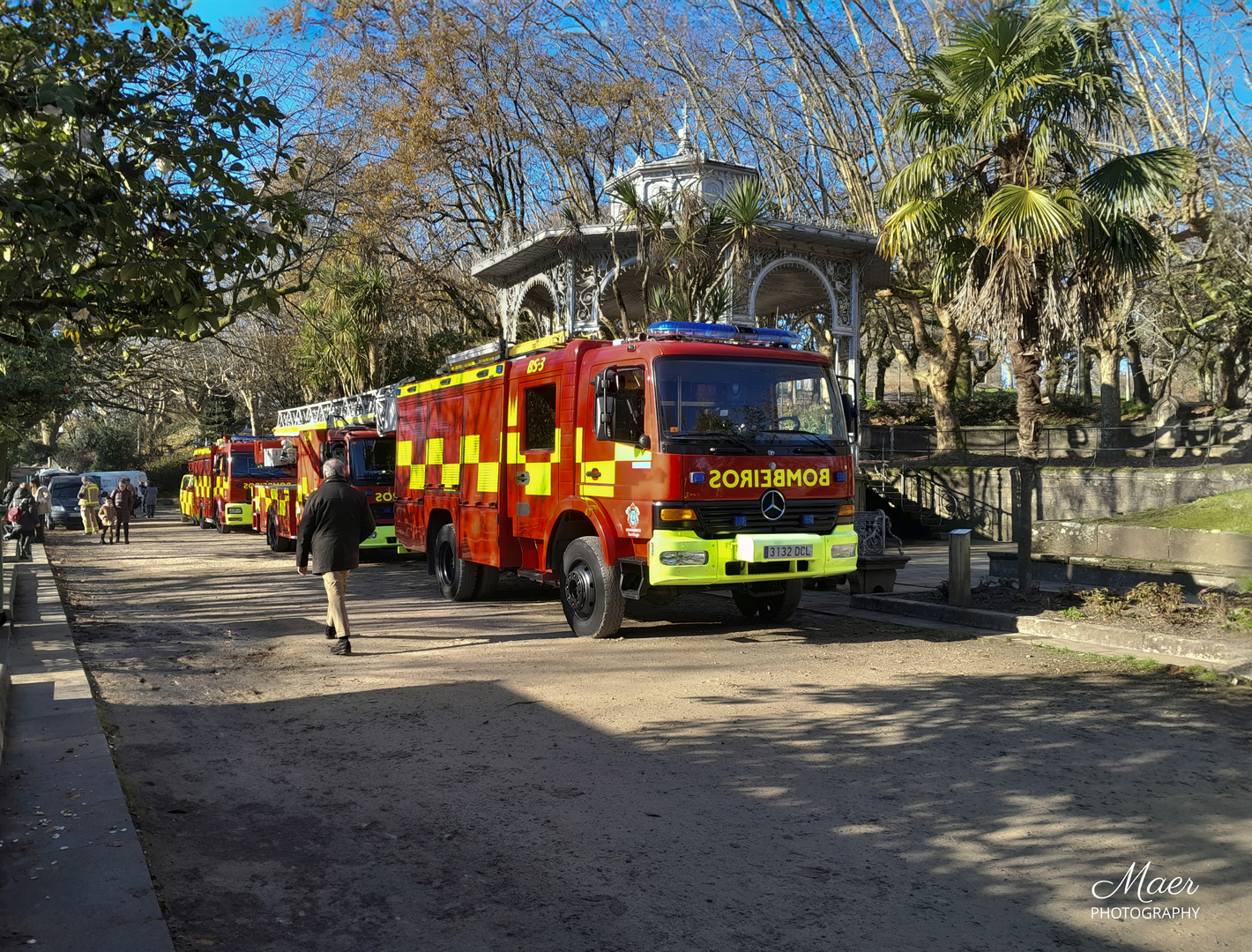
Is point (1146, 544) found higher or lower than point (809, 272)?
lower

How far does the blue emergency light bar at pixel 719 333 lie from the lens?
9820mm

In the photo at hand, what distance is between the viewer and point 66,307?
7.12 meters

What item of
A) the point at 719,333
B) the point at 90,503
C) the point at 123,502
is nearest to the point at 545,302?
the point at 123,502

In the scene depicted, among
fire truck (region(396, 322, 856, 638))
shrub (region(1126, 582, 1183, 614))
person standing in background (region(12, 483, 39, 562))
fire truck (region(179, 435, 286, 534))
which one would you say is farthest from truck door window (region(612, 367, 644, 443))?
fire truck (region(179, 435, 286, 534))

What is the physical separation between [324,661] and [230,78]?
4.72 metres

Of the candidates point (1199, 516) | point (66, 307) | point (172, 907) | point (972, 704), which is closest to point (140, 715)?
point (66, 307)

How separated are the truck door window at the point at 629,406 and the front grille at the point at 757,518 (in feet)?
3.05

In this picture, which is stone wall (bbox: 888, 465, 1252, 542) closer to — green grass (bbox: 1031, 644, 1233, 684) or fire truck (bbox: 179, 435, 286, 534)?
green grass (bbox: 1031, 644, 1233, 684)

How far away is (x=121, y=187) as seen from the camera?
281 inches

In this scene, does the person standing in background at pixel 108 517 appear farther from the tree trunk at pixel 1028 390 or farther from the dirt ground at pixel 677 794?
the tree trunk at pixel 1028 390

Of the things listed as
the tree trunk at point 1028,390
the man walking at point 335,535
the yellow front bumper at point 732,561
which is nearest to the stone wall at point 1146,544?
the tree trunk at point 1028,390

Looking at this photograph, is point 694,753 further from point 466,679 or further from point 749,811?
point 466,679

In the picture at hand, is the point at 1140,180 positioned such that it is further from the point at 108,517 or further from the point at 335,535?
the point at 108,517

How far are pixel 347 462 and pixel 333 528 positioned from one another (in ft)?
22.4
